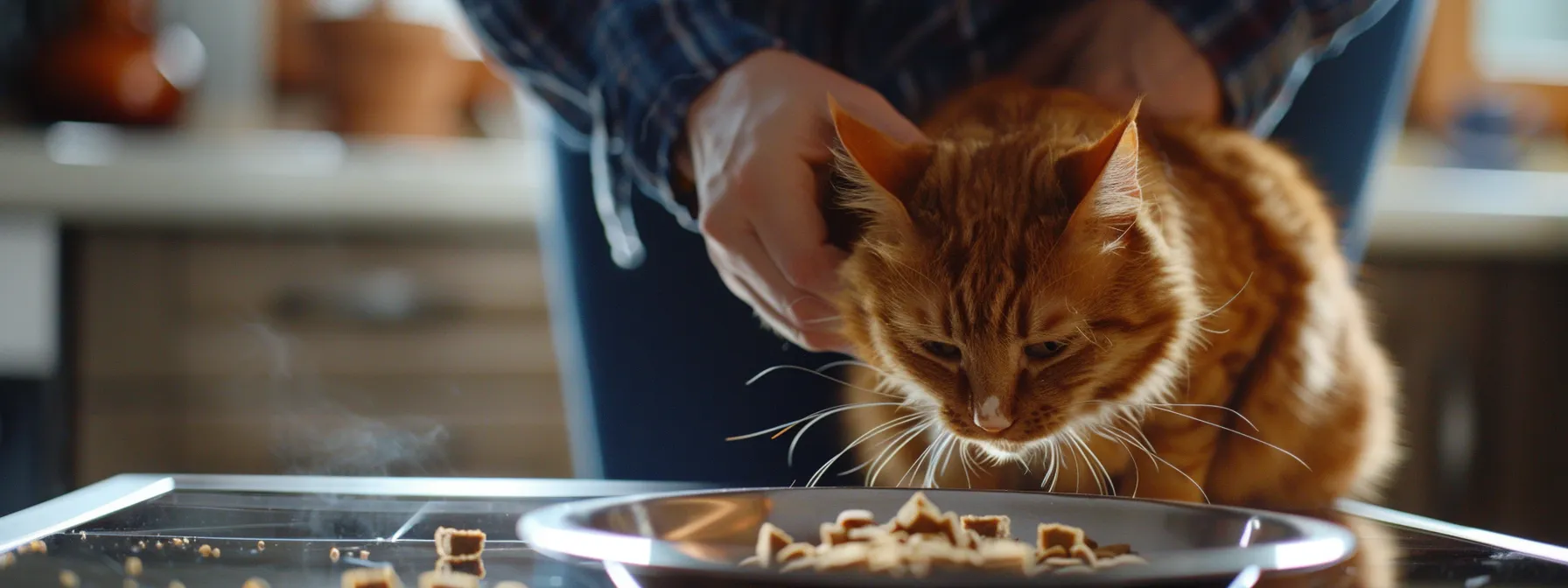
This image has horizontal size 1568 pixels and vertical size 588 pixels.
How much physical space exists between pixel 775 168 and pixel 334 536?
25cm

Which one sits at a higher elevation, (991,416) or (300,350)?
(300,350)

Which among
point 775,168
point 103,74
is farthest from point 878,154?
point 103,74

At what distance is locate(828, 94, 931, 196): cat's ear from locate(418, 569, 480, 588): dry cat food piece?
252 mm

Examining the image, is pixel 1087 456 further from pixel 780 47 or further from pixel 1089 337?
pixel 780 47

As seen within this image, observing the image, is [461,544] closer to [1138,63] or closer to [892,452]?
[892,452]

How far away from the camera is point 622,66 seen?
715 mm

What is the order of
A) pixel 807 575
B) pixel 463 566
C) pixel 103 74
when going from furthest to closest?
pixel 103 74 → pixel 463 566 → pixel 807 575

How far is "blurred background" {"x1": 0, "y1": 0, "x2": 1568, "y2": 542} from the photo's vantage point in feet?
5.32

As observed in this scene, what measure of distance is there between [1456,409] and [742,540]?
5.93ft

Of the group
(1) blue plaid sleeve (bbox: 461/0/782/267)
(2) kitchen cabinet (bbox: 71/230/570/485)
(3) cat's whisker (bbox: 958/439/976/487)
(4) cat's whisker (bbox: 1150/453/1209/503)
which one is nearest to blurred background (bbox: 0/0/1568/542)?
(2) kitchen cabinet (bbox: 71/230/570/485)

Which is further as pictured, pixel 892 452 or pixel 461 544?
pixel 892 452

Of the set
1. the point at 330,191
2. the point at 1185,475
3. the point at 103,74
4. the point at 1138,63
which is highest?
the point at 103,74

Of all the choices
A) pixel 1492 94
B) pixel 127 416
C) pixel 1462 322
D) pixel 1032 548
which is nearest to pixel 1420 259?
pixel 1462 322

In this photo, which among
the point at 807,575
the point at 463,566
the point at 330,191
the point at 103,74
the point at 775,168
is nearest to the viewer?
the point at 807,575
